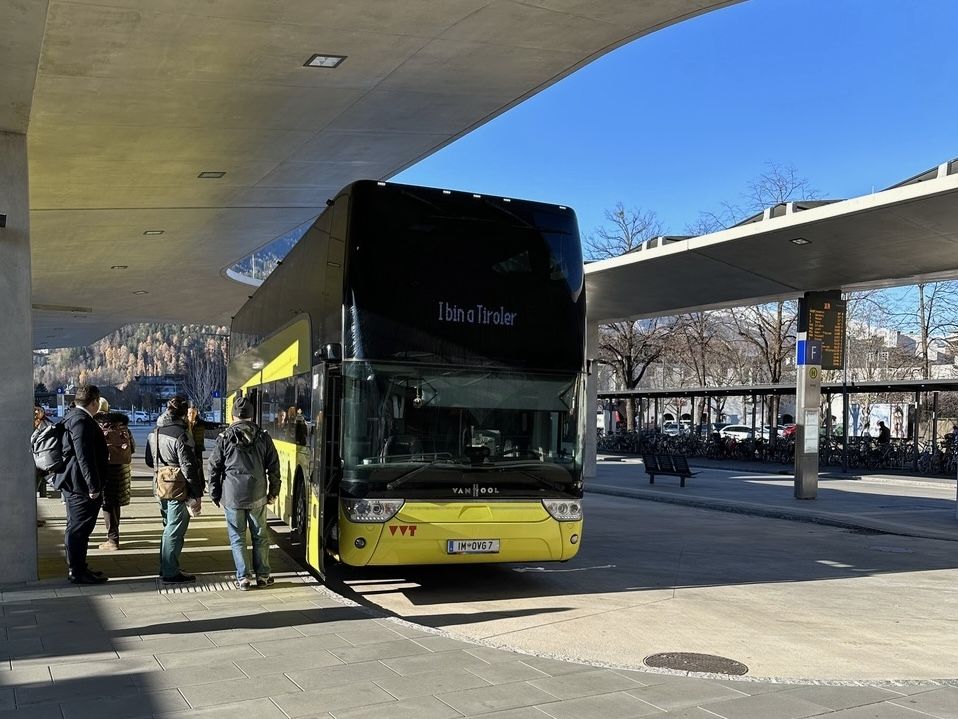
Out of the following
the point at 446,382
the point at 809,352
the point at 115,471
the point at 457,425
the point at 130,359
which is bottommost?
the point at 115,471

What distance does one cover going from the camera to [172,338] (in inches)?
5753

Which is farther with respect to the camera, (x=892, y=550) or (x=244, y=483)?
(x=892, y=550)

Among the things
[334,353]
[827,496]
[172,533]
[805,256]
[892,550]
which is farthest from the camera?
[827,496]

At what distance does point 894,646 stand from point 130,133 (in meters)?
11.1

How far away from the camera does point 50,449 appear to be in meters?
9.03

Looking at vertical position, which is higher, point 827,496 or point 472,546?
point 472,546

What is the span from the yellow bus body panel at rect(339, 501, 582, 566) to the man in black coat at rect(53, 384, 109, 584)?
2.53 meters

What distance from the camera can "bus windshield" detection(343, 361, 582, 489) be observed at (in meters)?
8.67

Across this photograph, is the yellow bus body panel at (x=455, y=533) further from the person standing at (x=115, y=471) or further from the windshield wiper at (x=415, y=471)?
the person standing at (x=115, y=471)

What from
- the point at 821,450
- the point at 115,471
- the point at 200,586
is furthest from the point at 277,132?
the point at 821,450

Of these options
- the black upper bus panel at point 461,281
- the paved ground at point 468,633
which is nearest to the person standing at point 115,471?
the paved ground at point 468,633

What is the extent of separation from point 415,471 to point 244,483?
1695 mm

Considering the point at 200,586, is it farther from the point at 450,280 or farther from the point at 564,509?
the point at 450,280

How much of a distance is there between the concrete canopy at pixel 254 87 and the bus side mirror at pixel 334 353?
309 centimetres
